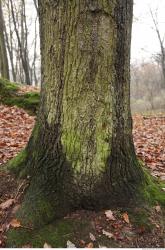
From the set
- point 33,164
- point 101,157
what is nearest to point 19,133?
point 33,164

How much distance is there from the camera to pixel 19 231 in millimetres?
2902

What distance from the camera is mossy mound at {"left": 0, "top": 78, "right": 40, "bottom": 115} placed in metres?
9.73

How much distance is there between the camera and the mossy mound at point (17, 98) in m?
9.73

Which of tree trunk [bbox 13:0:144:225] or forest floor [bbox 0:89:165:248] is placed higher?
tree trunk [bbox 13:0:144:225]

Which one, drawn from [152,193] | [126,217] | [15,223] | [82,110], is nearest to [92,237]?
[126,217]

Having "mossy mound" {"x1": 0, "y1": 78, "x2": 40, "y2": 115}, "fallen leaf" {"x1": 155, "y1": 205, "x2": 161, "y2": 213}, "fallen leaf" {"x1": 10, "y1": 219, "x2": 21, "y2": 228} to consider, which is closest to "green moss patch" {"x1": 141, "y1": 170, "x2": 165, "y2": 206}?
"fallen leaf" {"x1": 155, "y1": 205, "x2": 161, "y2": 213}

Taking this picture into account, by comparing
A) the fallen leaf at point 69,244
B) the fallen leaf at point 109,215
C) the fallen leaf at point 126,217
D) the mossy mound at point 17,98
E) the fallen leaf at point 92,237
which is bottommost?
the fallen leaf at point 69,244

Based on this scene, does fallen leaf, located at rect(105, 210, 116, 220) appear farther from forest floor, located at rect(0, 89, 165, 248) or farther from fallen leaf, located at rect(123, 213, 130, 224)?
fallen leaf, located at rect(123, 213, 130, 224)

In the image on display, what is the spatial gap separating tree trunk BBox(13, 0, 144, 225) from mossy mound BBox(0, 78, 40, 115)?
6.47m

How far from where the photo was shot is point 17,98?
10117mm

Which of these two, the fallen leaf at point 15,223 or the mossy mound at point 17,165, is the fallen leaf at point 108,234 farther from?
the mossy mound at point 17,165

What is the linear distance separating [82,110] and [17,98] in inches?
292

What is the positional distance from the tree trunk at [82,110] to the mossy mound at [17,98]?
6.47 metres

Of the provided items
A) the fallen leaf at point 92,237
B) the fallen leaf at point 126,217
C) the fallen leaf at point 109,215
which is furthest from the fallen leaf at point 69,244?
the fallen leaf at point 126,217
